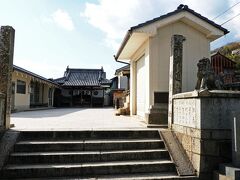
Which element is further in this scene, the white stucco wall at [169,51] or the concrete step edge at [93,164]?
the white stucco wall at [169,51]

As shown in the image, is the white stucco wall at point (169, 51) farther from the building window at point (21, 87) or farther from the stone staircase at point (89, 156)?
the building window at point (21, 87)

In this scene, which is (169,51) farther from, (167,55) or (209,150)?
A: (209,150)

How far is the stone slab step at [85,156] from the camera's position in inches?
215

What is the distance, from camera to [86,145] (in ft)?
19.6

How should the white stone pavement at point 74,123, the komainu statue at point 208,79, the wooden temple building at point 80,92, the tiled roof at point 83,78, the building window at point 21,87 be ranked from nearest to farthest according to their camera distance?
the komainu statue at point 208,79 → the white stone pavement at point 74,123 → the building window at point 21,87 → the wooden temple building at point 80,92 → the tiled roof at point 83,78

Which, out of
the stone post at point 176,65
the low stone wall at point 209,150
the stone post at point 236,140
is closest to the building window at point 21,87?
the stone post at point 176,65

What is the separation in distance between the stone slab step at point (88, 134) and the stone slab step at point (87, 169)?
3.31ft

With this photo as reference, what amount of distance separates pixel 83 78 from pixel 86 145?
32585 mm

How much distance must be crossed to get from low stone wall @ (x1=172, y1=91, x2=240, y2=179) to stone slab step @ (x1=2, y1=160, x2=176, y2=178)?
67 cm

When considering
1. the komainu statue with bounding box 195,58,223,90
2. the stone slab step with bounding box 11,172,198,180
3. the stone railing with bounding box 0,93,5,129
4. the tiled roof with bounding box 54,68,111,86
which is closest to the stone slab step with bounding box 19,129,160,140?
the stone railing with bounding box 0,93,5,129

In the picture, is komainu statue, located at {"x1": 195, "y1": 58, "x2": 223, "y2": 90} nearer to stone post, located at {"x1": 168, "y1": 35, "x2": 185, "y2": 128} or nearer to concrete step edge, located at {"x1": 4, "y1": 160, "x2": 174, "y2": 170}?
stone post, located at {"x1": 168, "y1": 35, "x2": 185, "y2": 128}

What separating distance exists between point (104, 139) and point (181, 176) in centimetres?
208

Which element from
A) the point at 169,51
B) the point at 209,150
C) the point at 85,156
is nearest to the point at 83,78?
the point at 169,51

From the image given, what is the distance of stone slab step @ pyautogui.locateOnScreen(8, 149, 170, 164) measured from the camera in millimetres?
5453
